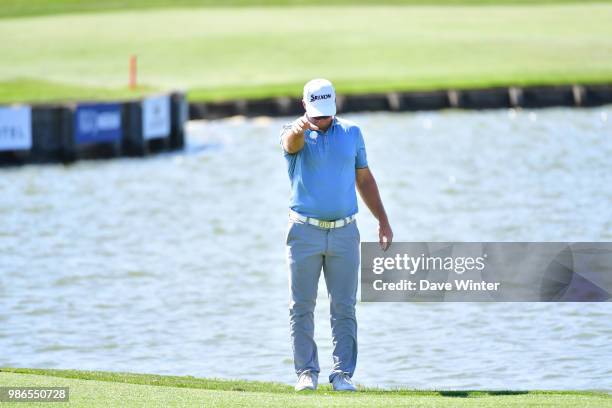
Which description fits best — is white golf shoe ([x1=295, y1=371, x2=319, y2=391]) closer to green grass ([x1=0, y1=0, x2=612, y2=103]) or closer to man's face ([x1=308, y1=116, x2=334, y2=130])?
man's face ([x1=308, y1=116, x2=334, y2=130])

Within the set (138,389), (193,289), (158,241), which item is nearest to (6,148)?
(158,241)

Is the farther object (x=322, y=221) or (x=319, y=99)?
(x=322, y=221)

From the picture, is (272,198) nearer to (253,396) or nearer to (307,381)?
(307,381)

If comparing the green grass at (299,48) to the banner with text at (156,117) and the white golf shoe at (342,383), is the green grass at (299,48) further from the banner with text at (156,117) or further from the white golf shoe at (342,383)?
the white golf shoe at (342,383)

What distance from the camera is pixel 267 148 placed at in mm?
39094

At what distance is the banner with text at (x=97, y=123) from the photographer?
35.6m

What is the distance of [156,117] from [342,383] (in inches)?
1061

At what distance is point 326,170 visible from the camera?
37.0 feet

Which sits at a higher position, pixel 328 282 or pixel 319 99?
pixel 319 99

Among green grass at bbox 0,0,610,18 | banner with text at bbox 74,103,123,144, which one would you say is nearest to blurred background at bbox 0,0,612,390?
banner with text at bbox 74,103,123,144

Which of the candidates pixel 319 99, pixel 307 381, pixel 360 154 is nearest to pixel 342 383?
pixel 307 381

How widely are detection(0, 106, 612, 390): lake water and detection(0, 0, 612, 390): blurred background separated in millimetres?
56

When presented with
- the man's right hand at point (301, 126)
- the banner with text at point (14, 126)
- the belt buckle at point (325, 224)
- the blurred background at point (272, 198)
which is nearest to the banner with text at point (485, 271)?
the belt buckle at point (325, 224)

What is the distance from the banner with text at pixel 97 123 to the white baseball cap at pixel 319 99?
24852 millimetres
